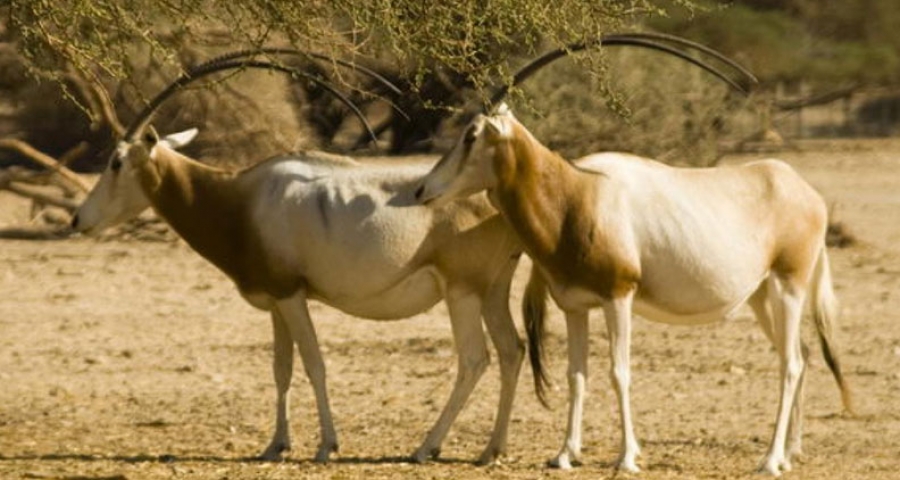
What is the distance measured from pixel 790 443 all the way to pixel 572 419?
117 centimetres

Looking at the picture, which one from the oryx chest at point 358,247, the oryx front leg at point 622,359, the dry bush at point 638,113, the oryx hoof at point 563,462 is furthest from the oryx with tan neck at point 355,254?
the dry bush at point 638,113

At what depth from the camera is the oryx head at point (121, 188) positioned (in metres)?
11.6

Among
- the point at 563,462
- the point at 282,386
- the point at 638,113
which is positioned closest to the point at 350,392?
the point at 282,386

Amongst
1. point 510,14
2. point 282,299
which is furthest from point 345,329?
point 510,14

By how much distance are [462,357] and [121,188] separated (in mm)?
1901

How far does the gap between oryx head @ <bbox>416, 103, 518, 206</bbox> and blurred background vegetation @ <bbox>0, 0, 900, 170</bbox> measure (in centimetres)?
15

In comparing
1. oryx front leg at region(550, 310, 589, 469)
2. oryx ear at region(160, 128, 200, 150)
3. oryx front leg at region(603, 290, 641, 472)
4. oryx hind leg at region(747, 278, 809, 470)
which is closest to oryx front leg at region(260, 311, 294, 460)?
oryx ear at region(160, 128, 200, 150)

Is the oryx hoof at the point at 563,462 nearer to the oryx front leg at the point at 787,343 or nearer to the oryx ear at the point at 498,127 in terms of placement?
the oryx front leg at the point at 787,343

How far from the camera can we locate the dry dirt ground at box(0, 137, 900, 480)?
11297 mm

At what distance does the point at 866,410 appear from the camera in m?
13.1

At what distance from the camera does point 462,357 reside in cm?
1110

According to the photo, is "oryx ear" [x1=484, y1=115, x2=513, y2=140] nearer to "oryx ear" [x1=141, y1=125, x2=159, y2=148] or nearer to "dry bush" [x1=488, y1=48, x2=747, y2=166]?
"oryx ear" [x1=141, y1=125, x2=159, y2=148]

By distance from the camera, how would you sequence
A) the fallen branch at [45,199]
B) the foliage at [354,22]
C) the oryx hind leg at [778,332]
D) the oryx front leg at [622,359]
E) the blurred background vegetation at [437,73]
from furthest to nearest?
the fallen branch at [45,199]
the oryx hind leg at [778,332]
the oryx front leg at [622,359]
the blurred background vegetation at [437,73]
the foliage at [354,22]

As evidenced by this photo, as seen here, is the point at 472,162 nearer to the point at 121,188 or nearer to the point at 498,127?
the point at 498,127
